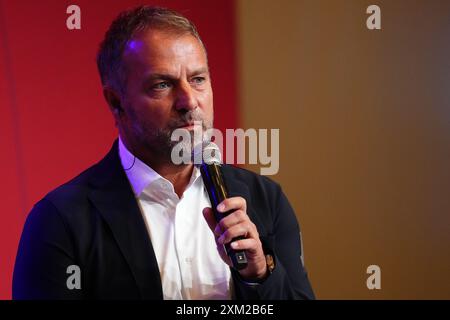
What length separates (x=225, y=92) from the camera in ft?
7.35

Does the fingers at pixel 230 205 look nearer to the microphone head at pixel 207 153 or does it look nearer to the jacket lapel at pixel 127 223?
the microphone head at pixel 207 153

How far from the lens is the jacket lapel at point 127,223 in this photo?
1.35 meters

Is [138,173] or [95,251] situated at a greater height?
[138,173]

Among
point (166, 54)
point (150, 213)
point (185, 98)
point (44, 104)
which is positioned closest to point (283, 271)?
point (150, 213)

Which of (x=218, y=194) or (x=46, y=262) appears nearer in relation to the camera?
(x=218, y=194)

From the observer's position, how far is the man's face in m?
1.43

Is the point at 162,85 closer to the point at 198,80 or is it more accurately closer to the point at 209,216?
the point at 198,80

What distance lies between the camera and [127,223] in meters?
1.39

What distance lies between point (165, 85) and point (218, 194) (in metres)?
0.36

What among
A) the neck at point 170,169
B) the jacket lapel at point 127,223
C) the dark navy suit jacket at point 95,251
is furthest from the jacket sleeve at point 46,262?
the neck at point 170,169

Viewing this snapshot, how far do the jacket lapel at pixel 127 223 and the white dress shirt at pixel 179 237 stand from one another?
0.03 metres

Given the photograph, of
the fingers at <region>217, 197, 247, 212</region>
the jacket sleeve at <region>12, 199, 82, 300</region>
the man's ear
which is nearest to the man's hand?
the fingers at <region>217, 197, 247, 212</region>

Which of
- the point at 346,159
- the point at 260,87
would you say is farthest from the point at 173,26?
the point at 346,159

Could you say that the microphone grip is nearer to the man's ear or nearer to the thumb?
the thumb
